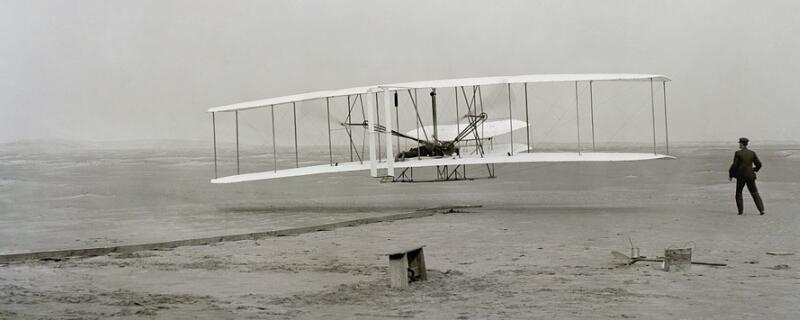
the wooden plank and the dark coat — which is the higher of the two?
the dark coat

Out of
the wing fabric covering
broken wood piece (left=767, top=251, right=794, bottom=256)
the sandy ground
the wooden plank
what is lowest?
broken wood piece (left=767, top=251, right=794, bottom=256)

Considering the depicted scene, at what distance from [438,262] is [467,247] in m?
1.58

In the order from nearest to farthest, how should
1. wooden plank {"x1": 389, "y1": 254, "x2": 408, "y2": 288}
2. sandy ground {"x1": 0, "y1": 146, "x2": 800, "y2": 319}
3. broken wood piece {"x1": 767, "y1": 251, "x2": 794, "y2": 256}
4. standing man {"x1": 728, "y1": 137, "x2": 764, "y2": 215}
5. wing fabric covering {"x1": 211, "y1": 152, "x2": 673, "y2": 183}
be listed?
sandy ground {"x1": 0, "y1": 146, "x2": 800, "y2": 319} < wooden plank {"x1": 389, "y1": 254, "x2": 408, "y2": 288} < broken wood piece {"x1": 767, "y1": 251, "x2": 794, "y2": 256} < standing man {"x1": 728, "y1": 137, "x2": 764, "y2": 215} < wing fabric covering {"x1": 211, "y1": 152, "x2": 673, "y2": 183}

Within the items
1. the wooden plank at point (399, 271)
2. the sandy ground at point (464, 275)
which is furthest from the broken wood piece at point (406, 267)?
the sandy ground at point (464, 275)

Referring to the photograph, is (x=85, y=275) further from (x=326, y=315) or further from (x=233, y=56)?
(x=233, y=56)

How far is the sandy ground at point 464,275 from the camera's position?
7523 millimetres

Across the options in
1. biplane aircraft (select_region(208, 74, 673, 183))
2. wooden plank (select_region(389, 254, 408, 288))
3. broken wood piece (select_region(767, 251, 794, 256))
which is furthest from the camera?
biplane aircraft (select_region(208, 74, 673, 183))

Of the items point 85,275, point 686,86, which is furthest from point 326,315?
point 686,86

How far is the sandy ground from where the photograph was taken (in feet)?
24.7

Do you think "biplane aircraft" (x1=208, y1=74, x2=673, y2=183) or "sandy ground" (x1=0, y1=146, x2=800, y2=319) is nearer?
"sandy ground" (x1=0, y1=146, x2=800, y2=319)

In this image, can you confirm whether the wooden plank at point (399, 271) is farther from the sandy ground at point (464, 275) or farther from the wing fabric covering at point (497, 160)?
the wing fabric covering at point (497, 160)

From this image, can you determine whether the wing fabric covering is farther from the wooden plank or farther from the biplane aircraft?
the wooden plank

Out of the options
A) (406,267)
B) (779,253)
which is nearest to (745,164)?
(779,253)

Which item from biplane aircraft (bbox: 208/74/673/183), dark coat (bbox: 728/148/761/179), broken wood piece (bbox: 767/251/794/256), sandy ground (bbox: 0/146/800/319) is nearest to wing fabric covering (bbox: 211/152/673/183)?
biplane aircraft (bbox: 208/74/673/183)
